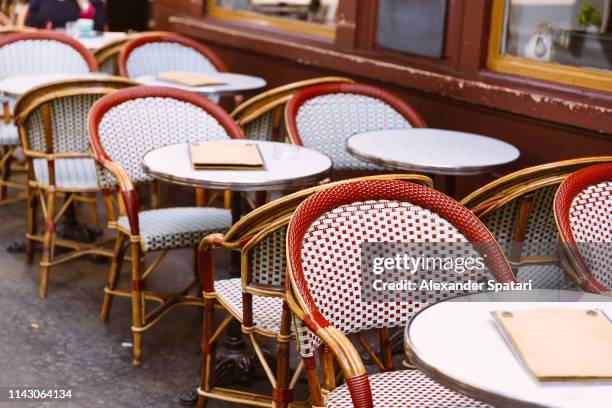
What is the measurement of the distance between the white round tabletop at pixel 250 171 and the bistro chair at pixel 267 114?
897mm

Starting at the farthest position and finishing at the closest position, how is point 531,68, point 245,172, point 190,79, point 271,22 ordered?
point 271,22 → point 190,79 → point 531,68 → point 245,172

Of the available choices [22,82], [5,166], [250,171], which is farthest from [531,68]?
[5,166]

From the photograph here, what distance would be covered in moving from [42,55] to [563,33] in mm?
3160

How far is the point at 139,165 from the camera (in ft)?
12.8

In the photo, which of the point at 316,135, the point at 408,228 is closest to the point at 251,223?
the point at 408,228

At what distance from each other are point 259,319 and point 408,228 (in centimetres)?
68

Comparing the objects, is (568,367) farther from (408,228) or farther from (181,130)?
(181,130)

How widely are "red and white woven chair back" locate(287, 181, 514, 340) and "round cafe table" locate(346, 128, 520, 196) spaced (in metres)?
1.08

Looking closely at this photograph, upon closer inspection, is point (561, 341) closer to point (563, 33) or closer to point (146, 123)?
point (146, 123)

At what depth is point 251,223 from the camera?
8.91 feet

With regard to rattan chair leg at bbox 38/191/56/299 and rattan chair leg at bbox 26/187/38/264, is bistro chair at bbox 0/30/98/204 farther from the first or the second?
rattan chair leg at bbox 38/191/56/299

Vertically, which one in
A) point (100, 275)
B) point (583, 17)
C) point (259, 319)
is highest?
point (583, 17)

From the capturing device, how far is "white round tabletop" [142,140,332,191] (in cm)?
314

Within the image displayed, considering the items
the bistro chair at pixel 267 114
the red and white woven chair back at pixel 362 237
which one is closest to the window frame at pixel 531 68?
the bistro chair at pixel 267 114
